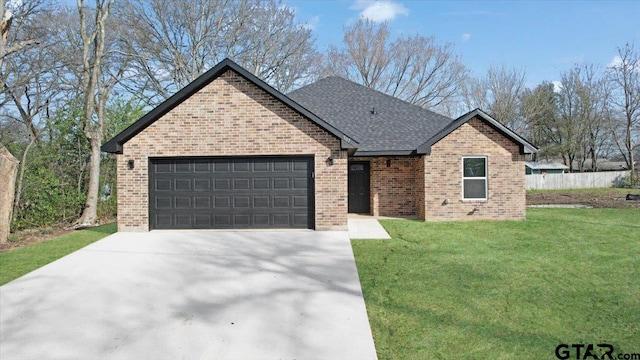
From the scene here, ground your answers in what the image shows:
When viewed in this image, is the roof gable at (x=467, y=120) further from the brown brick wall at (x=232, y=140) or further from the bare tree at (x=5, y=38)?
the bare tree at (x=5, y=38)

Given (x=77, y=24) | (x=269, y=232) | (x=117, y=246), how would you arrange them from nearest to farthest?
(x=117, y=246)
(x=269, y=232)
(x=77, y=24)

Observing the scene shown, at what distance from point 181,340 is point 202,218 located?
22.8 feet

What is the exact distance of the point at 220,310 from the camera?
4.94 metres

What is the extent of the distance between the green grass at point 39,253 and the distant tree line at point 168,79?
220cm

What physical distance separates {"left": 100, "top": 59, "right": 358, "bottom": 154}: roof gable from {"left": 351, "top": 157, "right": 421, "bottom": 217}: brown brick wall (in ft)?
11.5

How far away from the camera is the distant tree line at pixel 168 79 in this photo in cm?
1360

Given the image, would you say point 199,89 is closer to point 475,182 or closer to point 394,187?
point 394,187

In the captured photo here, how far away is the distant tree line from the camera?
13602 mm

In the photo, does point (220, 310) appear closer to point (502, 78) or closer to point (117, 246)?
point (117, 246)

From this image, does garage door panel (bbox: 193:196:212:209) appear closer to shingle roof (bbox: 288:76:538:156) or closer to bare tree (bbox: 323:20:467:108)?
shingle roof (bbox: 288:76:538:156)

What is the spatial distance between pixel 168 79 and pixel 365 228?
62.2ft

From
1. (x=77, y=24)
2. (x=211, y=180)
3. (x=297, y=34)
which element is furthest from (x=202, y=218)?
(x=297, y=34)

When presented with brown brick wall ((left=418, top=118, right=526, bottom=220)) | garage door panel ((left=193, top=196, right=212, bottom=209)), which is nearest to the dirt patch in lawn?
brown brick wall ((left=418, top=118, right=526, bottom=220))

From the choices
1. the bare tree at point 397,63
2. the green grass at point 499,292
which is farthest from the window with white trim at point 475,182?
the bare tree at point 397,63
